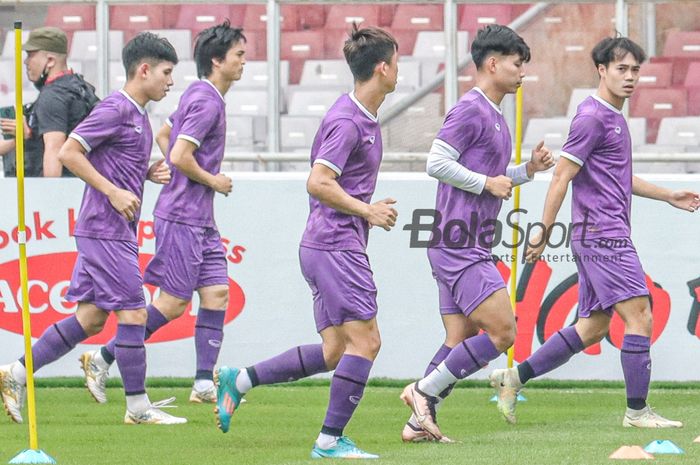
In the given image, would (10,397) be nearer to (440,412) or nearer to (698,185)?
(440,412)

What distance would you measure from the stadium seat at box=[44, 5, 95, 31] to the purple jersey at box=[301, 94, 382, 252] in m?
5.37

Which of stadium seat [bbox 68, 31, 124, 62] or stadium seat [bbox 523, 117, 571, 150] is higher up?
stadium seat [bbox 68, 31, 124, 62]

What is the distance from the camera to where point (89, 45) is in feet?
40.5

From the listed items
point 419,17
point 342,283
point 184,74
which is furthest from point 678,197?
point 184,74

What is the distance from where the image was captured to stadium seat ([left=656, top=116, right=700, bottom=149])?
11.7 m

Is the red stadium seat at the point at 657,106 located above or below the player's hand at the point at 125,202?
above

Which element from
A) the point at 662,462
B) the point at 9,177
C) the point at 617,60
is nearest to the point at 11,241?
the point at 9,177

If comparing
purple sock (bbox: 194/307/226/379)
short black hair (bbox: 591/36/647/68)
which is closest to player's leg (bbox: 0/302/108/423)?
purple sock (bbox: 194/307/226/379)

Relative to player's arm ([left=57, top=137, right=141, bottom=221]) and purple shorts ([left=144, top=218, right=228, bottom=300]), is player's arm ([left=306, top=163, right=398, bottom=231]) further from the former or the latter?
purple shorts ([left=144, top=218, right=228, bottom=300])

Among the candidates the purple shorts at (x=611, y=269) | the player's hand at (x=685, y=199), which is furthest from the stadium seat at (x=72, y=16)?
the player's hand at (x=685, y=199)

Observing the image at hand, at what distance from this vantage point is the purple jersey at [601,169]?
848cm

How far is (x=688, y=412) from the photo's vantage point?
9.30 meters

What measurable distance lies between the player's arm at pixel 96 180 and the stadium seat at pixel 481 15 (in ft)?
14.2

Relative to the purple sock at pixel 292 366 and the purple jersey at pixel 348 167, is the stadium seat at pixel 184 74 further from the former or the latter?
the purple jersey at pixel 348 167
